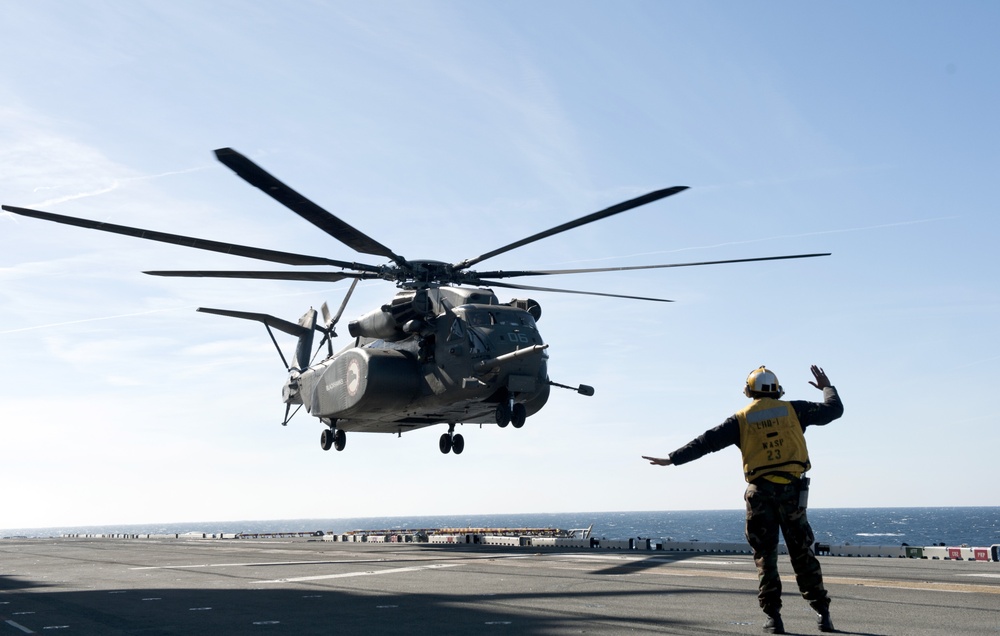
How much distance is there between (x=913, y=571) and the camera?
57.1 feet

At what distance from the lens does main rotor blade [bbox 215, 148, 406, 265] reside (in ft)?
58.0

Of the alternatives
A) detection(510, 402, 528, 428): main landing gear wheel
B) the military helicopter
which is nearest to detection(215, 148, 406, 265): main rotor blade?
the military helicopter

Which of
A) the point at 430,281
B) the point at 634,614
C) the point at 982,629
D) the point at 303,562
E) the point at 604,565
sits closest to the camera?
the point at 982,629

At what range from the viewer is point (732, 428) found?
30.3 ft

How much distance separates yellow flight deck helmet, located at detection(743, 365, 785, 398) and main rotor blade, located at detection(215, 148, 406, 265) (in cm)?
1179

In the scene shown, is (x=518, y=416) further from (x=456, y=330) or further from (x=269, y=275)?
(x=269, y=275)

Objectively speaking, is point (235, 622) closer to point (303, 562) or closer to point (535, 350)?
point (303, 562)

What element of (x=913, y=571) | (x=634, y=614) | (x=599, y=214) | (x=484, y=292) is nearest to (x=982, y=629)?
(x=634, y=614)

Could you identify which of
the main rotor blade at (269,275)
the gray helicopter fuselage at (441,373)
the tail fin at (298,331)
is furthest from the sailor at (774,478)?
the tail fin at (298,331)

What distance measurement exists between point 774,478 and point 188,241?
15653mm

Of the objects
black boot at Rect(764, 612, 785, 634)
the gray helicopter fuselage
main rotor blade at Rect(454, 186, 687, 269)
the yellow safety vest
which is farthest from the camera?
the gray helicopter fuselage

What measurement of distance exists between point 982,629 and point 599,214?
46.9 ft

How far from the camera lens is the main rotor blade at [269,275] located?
24.2 metres

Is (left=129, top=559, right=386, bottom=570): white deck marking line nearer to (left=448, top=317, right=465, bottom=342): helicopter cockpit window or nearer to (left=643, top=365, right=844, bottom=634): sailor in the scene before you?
(left=448, top=317, right=465, bottom=342): helicopter cockpit window
